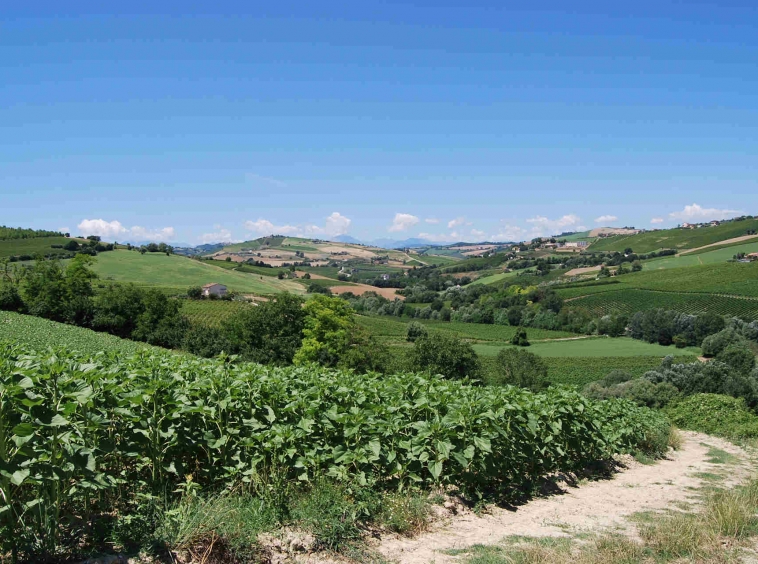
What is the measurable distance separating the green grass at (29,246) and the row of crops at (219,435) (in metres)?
132

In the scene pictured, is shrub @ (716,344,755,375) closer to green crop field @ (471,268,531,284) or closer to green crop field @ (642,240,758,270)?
green crop field @ (642,240,758,270)

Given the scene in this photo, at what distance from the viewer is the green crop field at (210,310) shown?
7956 cm

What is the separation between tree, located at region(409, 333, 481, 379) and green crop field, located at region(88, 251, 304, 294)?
250ft

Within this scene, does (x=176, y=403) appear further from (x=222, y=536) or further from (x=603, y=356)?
(x=603, y=356)

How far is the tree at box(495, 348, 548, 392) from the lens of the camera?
55.7 meters

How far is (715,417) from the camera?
2303 centimetres

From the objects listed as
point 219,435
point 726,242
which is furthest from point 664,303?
point 219,435

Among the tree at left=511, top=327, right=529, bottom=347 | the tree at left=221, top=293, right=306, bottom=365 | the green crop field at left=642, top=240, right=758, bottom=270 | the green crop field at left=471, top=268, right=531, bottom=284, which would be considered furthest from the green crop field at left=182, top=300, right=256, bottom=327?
the green crop field at left=642, top=240, right=758, bottom=270

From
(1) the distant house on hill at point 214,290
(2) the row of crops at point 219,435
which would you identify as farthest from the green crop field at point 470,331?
(2) the row of crops at point 219,435

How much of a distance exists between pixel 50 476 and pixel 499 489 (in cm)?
572

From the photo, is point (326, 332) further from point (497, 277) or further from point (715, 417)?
point (497, 277)

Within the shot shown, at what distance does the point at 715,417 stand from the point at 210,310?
76.9 meters

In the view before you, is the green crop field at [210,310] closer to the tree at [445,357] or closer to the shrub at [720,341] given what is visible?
the tree at [445,357]

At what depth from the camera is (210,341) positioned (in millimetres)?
57281
